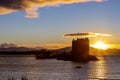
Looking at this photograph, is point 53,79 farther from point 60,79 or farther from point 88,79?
point 88,79

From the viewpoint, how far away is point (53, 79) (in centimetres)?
10700

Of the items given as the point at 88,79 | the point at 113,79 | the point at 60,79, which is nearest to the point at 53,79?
the point at 60,79

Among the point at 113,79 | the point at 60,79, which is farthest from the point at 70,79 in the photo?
the point at 113,79

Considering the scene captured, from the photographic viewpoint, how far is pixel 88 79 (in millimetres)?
112812

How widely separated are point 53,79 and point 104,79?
616 inches

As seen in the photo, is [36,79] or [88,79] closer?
[36,79]

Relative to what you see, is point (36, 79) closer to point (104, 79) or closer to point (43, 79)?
point (43, 79)

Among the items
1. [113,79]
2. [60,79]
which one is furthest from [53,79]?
[113,79]

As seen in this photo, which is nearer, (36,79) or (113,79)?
(36,79)

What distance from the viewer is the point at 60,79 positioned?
107 meters

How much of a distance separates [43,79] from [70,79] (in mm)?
8032

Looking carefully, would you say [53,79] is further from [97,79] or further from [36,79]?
[97,79]

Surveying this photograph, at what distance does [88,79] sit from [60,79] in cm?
1010

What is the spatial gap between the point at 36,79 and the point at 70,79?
10292mm
